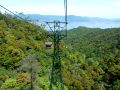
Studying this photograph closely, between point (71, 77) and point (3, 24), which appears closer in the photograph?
point (71, 77)

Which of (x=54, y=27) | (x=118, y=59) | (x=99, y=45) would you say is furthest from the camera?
(x=99, y=45)

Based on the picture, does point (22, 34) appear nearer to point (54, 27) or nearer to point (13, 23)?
point (13, 23)

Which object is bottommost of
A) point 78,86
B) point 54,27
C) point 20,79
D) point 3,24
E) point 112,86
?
point 112,86

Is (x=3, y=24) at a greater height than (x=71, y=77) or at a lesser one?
greater

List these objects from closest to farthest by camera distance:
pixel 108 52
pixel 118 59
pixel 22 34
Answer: pixel 22 34
pixel 118 59
pixel 108 52

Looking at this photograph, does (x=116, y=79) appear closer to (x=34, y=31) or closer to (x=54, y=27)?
(x=34, y=31)

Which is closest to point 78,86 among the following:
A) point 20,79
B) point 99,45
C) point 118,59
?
point 20,79

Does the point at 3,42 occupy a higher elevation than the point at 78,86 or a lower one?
higher

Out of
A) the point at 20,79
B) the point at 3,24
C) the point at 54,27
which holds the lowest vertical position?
the point at 20,79

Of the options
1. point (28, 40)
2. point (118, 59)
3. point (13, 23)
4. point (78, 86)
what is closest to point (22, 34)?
point (28, 40)
